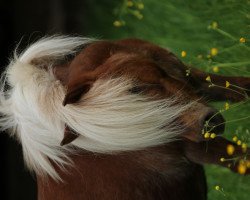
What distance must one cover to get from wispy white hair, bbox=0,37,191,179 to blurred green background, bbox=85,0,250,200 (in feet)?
0.50

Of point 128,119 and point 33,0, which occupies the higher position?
point 33,0

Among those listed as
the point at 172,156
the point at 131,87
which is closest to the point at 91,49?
the point at 131,87

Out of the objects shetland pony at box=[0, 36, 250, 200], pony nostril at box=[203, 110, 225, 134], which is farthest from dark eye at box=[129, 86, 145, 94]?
pony nostril at box=[203, 110, 225, 134]

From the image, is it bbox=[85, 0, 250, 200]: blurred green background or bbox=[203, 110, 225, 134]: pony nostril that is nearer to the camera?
bbox=[203, 110, 225, 134]: pony nostril

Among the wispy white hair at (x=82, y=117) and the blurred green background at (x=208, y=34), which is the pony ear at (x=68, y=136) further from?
the blurred green background at (x=208, y=34)

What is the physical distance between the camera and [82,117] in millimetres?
794

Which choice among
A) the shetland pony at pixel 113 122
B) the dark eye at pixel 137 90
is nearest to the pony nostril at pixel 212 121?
the shetland pony at pixel 113 122

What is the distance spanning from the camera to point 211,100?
1005mm

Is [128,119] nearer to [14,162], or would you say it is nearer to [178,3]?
[178,3]

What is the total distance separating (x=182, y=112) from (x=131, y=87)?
0.10 meters

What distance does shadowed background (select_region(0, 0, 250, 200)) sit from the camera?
3.60 ft

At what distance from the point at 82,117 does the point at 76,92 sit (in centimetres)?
4

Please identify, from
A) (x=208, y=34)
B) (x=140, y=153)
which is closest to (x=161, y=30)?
(x=208, y=34)

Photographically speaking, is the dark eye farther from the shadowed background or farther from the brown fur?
the shadowed background
